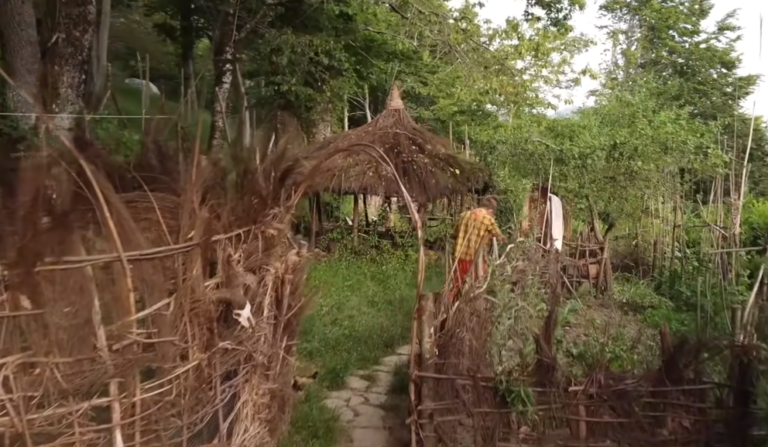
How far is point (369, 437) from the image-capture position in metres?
5.29

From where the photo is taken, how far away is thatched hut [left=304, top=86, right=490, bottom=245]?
1203 centimetres

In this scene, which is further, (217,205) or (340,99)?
(340,99)

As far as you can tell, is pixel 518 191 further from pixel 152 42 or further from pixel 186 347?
pixel 186 347

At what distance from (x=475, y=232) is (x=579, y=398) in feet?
9.52

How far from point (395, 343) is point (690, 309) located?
343cm

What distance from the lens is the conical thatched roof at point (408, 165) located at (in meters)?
12.0

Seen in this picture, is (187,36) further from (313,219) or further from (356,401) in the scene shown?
(356,401)

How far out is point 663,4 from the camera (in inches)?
917

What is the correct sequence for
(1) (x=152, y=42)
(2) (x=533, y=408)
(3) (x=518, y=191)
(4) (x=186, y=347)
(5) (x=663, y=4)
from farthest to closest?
1. (5) (x=663, y=4)
2. (1) (x=152, y=42)
3. (3) (x=518, y=191)
4. (2) (x=533, y=408)
5. (4) (x=186, y=347)

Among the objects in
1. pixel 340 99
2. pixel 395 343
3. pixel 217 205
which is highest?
pixel 340 99

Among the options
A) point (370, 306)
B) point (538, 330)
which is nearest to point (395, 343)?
point (370, 306)

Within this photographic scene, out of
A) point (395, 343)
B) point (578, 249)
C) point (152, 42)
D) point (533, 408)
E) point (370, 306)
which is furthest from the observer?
point (152, 42)

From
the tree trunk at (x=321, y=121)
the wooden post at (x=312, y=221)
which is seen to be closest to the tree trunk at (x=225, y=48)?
the tree trunk at (x=321, y=121)

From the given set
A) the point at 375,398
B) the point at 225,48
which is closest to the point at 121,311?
the point at 375,398
